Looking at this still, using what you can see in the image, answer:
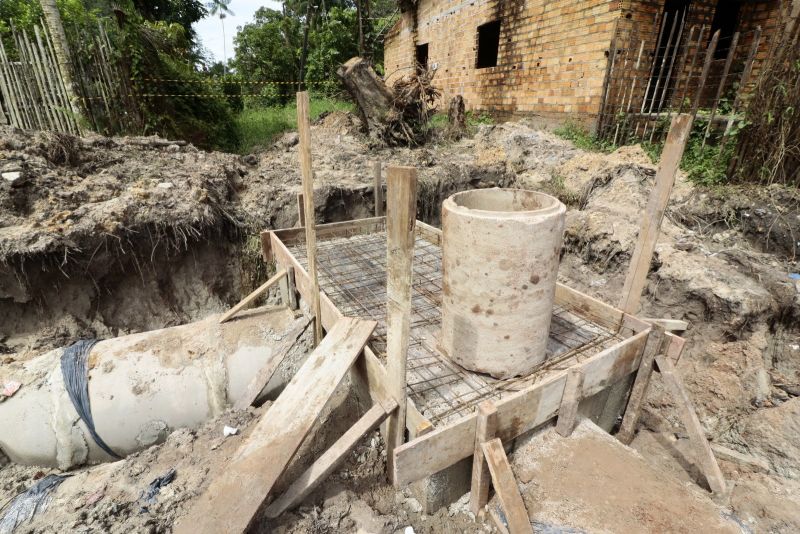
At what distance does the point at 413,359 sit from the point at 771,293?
379cm

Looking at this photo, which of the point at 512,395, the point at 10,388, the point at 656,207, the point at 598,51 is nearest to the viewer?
the point at 512,395

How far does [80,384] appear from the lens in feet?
10.7

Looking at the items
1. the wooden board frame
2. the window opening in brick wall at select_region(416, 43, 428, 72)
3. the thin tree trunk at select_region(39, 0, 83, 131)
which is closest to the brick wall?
the window opening in brick wall at select_region(416, 43, 428, 72)

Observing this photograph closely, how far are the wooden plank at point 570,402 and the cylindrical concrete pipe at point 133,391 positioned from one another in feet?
8.28

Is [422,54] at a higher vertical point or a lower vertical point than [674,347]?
higher

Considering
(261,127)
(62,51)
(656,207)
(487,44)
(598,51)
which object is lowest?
(656,207)

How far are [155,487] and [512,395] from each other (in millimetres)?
2504

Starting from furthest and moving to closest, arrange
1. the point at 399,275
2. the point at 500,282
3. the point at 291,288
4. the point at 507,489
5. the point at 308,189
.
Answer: the point at 291,288 < the point at 308,189 < the point at 500,282 < the point at 507,489 < the point at 399,275

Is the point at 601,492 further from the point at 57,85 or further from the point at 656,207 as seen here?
the point at 57,85

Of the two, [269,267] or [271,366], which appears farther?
[269,267]

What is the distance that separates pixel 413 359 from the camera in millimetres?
3104

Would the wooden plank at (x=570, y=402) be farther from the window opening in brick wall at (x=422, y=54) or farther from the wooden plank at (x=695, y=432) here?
the window opening in brick wall at (x=422, y=54)

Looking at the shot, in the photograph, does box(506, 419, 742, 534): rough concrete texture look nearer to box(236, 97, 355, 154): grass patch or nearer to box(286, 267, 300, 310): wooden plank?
box(286, 267, 300, 310): wooden plank

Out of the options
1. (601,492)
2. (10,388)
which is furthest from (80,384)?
(601,492)
